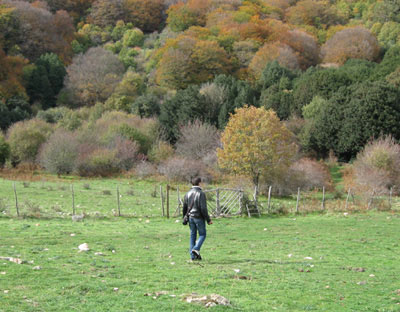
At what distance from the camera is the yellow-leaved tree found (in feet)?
131

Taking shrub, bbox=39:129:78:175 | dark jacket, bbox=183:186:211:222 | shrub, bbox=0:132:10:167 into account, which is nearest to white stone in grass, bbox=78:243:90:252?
dark jacket, bbox=183:186:211:222

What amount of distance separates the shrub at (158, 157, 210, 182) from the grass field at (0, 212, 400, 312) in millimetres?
26358

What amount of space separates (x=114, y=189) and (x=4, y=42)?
2285 inches

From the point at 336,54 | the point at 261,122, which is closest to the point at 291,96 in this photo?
the point at 336,54

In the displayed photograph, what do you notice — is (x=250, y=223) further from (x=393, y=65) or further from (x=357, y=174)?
(x=393, y=65)

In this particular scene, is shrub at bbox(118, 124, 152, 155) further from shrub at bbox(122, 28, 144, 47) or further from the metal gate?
shrub at bbox(122, 28, 144, 47)

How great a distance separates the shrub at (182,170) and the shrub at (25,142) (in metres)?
14.3

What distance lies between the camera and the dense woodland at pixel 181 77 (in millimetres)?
55781

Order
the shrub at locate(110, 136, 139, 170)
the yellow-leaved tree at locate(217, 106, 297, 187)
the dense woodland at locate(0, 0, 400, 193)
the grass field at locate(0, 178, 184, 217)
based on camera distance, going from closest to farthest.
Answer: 1. the grass field at locate(0, 178, 184, 217)
2. the yellow-leaved tree at locate(217, 106, 297, 187)
3. the shrub at locate(110, 136, 139, 170)
4. the dense woodland at locate(0, 0, 400, 193)

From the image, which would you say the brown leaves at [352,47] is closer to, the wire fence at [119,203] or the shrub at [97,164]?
the shrub at [97,164]

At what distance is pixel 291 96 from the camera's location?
6988 cm

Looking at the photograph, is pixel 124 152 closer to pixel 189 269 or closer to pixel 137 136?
pixel 137 136

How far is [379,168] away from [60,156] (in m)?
28.4

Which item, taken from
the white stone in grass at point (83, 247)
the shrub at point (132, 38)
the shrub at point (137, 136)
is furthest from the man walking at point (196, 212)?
the shrub at point (132, 38)
